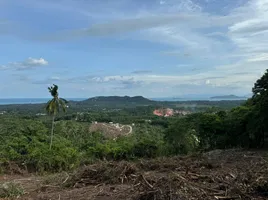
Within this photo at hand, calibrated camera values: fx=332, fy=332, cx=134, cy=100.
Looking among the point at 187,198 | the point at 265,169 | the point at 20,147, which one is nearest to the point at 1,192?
the point at 187,198

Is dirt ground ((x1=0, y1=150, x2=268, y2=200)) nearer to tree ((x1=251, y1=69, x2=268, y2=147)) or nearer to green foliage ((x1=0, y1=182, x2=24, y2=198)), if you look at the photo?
green foliage ((x1=0, y1=182, x2=24, y2=198))

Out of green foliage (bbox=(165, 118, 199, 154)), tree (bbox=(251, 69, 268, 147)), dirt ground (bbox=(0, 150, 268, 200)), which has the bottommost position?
green foliage (bbox=(165, 118, 199, 154))

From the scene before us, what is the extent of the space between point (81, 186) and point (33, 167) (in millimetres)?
10216

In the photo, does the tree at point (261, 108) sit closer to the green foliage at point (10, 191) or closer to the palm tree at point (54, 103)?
the green foliage at point (10, 191)

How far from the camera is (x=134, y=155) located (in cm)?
1945

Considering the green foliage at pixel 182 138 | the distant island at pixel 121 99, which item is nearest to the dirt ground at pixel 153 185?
the green foliage at pixel 182 138

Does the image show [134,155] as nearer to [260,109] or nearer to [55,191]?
[260,109]

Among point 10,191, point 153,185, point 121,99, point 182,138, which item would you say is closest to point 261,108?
point 182,138

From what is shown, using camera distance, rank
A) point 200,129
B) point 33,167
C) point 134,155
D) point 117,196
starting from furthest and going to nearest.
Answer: point 134,155 → point 200,129 → point 33,167 → point 117,196

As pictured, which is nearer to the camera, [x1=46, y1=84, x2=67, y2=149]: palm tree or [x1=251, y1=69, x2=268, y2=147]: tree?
[x1=251, y1=69, x2=268, y2=147]: tree

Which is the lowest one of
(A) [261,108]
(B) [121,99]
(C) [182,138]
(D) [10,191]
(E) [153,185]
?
(C) [182,138]

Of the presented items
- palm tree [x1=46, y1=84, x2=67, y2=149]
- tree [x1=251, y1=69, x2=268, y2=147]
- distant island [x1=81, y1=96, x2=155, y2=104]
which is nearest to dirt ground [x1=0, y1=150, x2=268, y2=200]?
tree [x1=251, y1=69, x2=268, y2=147]

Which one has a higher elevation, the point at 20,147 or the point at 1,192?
the point at 1,192

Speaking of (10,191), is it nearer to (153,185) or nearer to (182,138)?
(153,185)
